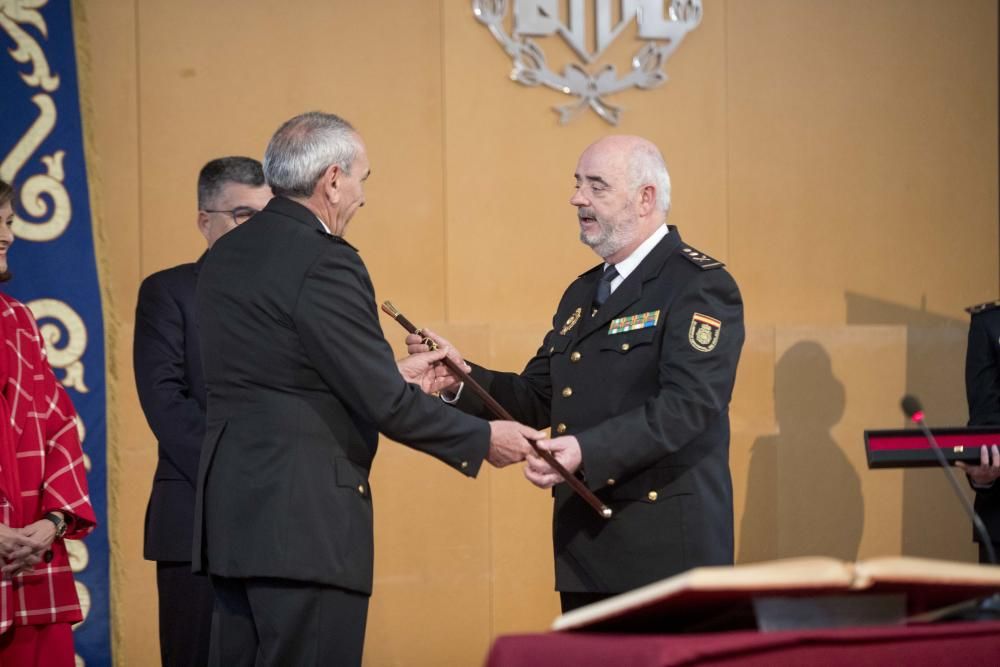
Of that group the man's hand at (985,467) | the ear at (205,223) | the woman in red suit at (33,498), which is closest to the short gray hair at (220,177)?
the ear at (205,223)

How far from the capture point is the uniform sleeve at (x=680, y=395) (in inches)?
101

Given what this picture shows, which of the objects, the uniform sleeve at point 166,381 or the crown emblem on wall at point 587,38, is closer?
the uniform sleeve at point 166,381

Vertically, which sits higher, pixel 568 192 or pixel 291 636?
pixel 568 192

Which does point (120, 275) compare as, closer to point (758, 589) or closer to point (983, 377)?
point (983, 377)

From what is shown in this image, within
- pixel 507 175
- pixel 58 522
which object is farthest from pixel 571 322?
pixel 507 175

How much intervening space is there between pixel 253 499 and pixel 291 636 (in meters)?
0.26

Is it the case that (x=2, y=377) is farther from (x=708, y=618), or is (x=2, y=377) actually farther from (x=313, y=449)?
(x=708, y=618)

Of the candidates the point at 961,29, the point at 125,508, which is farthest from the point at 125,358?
the point at 961,29

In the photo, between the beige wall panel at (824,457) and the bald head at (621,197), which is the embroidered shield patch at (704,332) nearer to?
the bald head at (621,197)

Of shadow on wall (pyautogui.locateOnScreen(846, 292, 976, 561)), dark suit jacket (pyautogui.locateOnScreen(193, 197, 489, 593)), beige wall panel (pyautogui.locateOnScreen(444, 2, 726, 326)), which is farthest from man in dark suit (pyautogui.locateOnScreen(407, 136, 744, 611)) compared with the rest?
shadow on wall (pyautogui.locateOnScreen(846, 292, 976, 561))

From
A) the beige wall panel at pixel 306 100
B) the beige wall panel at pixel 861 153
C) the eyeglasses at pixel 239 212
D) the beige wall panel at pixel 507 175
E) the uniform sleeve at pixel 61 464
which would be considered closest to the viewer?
the uniform sleeve at pixel 61 464

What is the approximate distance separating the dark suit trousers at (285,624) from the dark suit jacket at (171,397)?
72cm

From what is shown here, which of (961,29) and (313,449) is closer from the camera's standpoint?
(313,449)

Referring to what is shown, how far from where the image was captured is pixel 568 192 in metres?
4.61
